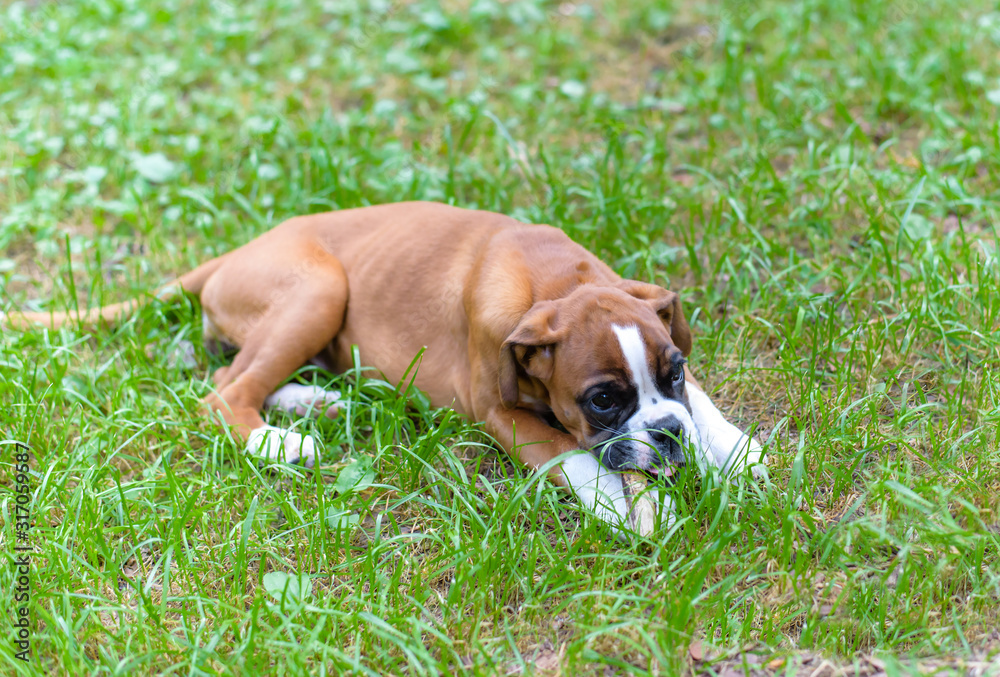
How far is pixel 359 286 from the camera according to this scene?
4.47 metres

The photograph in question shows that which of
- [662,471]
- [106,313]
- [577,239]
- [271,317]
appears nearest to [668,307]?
[662,471]

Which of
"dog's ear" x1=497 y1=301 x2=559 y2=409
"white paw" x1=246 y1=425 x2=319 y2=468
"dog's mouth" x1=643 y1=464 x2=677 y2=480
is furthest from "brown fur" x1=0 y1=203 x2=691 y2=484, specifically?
"dog's mouth" x1=643 y1=464 x2=677 y2=480

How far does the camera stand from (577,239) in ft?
16.4

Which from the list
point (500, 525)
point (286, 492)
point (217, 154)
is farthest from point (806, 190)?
point (217, 154)

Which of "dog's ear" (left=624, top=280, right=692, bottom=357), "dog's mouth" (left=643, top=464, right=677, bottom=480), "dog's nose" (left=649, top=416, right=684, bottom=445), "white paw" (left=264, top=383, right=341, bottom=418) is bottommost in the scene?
"white paw" (left=264, top=383, right=341, bottom=418)

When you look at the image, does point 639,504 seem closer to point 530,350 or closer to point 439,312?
point 530,350

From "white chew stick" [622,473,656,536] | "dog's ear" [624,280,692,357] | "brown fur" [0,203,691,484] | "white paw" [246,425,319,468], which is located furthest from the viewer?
"white paw" [246,425,319,468]

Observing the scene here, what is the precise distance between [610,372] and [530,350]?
0.38 meters

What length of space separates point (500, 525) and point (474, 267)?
1330 millimetres

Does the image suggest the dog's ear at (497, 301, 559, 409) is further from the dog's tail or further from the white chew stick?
the dog's tail

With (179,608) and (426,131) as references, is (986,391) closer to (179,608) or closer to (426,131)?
(179,608)

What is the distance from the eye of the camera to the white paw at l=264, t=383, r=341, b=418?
13.9 ft

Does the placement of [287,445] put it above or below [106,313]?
below

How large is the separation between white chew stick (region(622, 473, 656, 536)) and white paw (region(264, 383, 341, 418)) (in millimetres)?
1505
